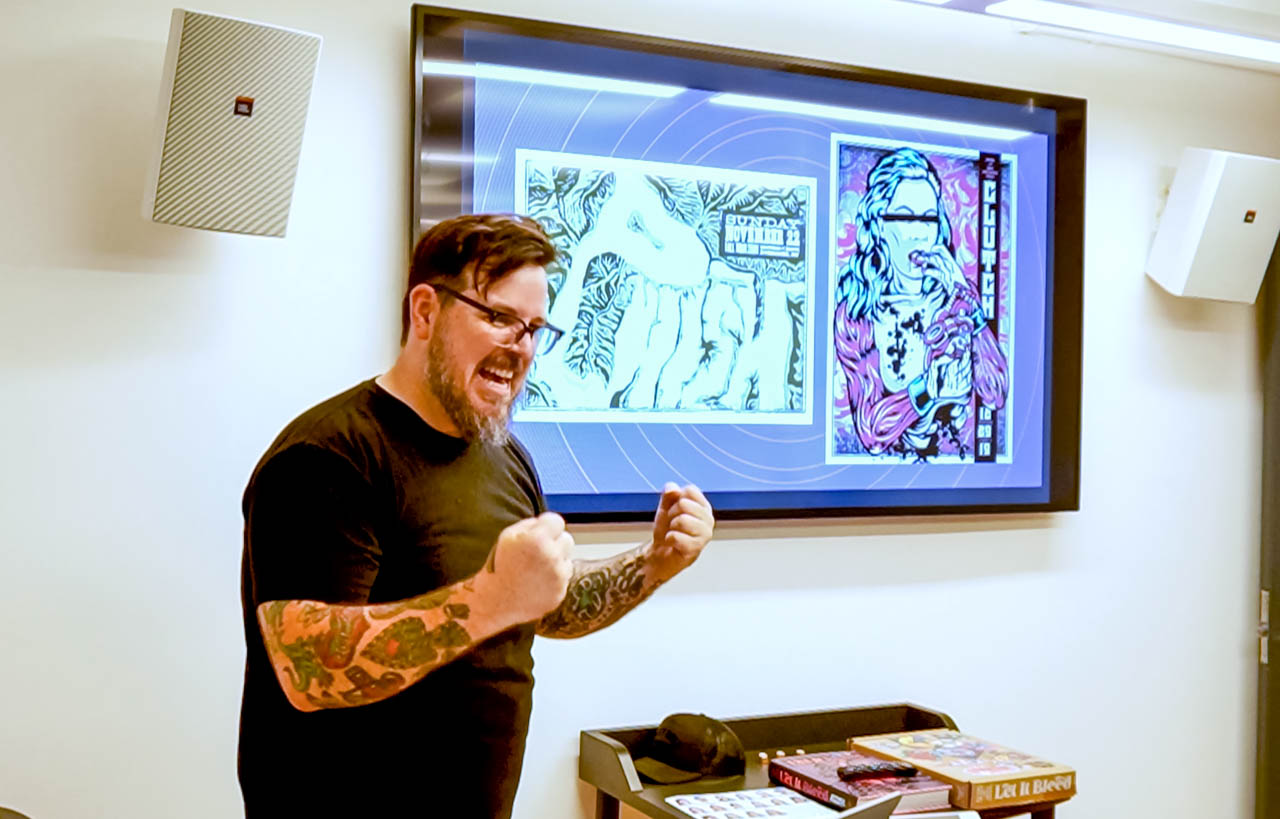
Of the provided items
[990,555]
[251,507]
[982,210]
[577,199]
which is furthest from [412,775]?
[982,210]

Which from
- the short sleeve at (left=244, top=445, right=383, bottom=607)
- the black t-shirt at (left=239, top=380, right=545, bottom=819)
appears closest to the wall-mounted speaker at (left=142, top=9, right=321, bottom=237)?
the black t-shirt at (left=239, top=380, right=545, bottom=819)

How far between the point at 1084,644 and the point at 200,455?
88.8 inches

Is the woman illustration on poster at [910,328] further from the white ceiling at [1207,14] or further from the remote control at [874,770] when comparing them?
the remote control at [874,770]

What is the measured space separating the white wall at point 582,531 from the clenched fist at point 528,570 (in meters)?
0.98

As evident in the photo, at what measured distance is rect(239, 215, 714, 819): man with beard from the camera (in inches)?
57.6

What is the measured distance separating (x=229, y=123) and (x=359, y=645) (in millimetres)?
1066

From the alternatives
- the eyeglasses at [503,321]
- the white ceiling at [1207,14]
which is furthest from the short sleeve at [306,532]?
the white ceiling at [1207,14]

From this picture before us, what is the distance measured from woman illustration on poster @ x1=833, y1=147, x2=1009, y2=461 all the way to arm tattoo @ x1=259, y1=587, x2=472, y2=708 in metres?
1.59

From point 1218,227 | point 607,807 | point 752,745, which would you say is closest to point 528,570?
point 607,807

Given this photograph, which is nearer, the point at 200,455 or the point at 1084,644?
the point at 200,455

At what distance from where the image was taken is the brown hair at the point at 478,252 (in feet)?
5.67

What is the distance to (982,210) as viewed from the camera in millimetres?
3033

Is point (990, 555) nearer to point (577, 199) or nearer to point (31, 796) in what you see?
point (577, 199)

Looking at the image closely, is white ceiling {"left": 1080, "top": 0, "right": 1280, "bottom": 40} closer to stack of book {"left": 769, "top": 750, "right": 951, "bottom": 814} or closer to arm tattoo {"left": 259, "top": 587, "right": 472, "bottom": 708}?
stack of book {"left": 769, "top": 750, "right": 951, "bottom": 814}
